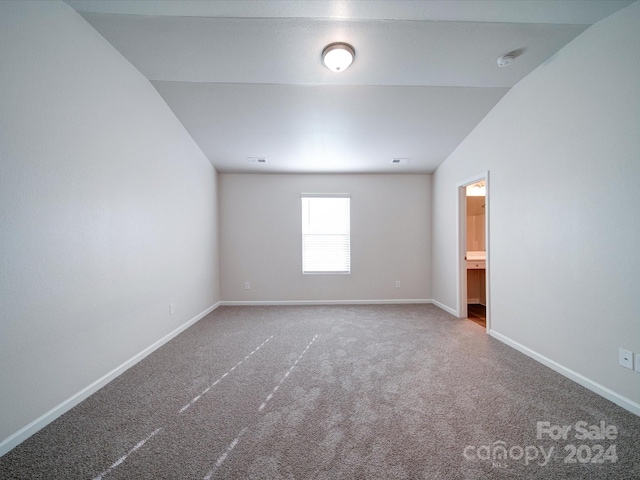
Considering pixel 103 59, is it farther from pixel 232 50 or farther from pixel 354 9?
pixel 354 9

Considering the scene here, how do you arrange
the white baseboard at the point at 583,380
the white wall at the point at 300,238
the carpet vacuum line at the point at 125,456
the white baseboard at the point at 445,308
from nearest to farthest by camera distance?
the carpet vacuum line at the point at 125,456
the white baseboard at the point at 583,380
the white baseboard at the point at 445,308
the white wall at the point at 300,238

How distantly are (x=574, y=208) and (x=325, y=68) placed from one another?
8.22 feet

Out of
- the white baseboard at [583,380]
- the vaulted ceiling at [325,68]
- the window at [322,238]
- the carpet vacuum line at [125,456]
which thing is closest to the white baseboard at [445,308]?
the white baseboard at [583,380]

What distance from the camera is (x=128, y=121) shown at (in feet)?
8.38

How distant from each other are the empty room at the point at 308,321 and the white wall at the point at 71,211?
15 mm

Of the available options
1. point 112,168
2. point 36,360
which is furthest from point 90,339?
point 112,168

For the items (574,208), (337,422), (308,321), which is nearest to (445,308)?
(308,321)

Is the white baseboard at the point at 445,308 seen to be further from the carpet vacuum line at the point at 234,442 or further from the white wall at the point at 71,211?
the white wall at the point at 71,211

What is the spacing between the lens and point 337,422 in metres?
1.73

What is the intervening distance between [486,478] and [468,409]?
573 millimetres

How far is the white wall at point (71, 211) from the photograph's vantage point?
1.59 m

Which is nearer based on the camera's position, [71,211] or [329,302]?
[71,211]

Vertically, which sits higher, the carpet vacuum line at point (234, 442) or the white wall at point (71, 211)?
the white wall at point (71, 211)

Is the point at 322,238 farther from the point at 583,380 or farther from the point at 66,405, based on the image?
the point at 66,405
